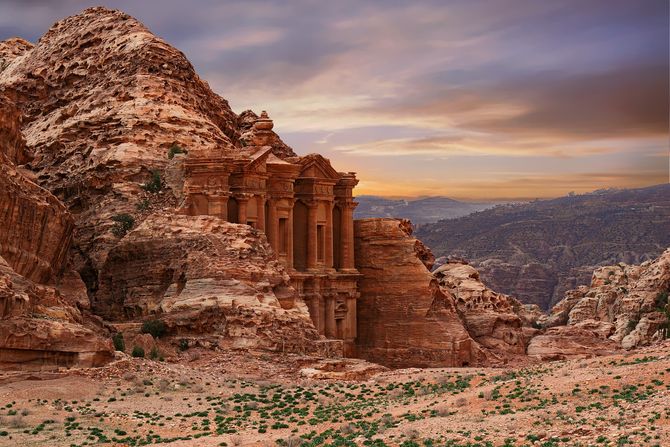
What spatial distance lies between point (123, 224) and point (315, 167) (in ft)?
41.8

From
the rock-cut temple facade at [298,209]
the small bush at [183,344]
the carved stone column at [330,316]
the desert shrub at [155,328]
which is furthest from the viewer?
the carved stone column at [330,316]

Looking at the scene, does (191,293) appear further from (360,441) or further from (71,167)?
(360,441)

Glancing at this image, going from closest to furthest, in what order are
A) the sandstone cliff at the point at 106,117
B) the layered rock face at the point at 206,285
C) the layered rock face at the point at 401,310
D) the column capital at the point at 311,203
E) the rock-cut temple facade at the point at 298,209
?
the layered rock face at the point at 206,285
the rock-cut temple facade at the point at 298,209
the sandstone cliff at the point at 106,117
the column capital at the point at 311,203
the layered rock face at the point at 401,310

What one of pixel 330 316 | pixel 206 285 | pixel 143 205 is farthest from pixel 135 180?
pixel 330 316

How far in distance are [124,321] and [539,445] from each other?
93.7 ft

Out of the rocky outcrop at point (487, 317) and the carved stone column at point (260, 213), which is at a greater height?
the carved stone column at point (260, 213)

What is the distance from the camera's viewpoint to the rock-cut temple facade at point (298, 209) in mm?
58469

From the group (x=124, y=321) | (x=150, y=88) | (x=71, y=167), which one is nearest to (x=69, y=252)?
(x=124, y=321)

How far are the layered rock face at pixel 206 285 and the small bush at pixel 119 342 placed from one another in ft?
9.43

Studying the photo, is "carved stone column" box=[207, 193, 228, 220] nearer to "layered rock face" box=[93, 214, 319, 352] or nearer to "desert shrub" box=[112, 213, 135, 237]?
"layered rock face" box=[93, 214, 319, 352]

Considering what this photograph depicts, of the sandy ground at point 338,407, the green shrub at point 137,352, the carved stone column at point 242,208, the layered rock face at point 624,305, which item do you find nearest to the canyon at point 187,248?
the carved stone column at point 242,208

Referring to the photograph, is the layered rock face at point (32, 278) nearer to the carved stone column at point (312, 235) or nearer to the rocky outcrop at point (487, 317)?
the carved stone column at point (312, 235)

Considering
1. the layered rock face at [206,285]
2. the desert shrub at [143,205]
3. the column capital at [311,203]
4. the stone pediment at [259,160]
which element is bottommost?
the layered rock face at [206,285]

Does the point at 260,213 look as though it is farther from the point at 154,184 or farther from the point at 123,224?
the point at 123,224
